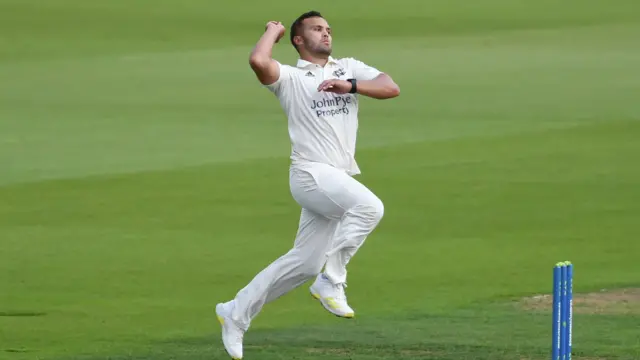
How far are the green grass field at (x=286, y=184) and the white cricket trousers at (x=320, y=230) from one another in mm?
534

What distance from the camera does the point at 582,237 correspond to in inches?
639

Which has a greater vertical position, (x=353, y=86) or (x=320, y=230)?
(x=353, y=86)

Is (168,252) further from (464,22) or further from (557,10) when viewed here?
(557,10)

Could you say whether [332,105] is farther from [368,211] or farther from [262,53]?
[368,211]

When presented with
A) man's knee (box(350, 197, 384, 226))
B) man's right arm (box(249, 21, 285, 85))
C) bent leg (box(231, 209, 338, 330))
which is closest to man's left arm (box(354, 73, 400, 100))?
man's right arm (box(249, 21, 285, 85))

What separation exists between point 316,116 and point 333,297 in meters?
1.20

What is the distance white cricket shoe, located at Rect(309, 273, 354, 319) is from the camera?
10.0 m

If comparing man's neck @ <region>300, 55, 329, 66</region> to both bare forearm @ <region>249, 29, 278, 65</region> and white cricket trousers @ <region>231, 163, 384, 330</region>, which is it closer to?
bare forearm @ <region>249, 29, 278, 65</region>

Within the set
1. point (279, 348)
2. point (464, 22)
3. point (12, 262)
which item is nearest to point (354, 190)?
point (279, 348)

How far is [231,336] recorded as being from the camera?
1038 centimetres

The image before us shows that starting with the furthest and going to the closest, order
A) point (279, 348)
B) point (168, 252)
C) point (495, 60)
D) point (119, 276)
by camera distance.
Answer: point (495, 60) < point (168, 252) < point (119, 276) < point (279, 348)

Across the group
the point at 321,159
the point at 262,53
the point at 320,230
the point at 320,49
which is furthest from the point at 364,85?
the point at 320,230

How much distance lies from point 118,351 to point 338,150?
2.52m

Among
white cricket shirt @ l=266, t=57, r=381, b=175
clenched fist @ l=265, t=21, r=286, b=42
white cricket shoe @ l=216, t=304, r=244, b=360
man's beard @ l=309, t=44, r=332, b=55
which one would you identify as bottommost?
white cricket shoe @ l=216, t=304, r=244, b=360
